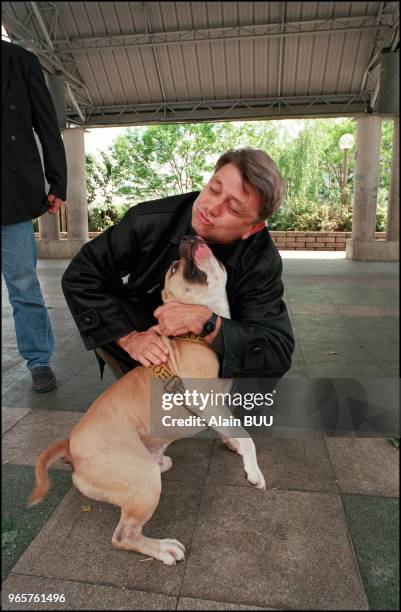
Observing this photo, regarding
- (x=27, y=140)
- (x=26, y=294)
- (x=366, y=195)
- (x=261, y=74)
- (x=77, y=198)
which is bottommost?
(x=26, y=294)

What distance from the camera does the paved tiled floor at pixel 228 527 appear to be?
1.23 m

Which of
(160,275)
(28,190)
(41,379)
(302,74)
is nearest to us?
(28,190)

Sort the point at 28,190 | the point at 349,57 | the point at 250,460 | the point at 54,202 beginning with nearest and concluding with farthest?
the point at 250,460
the point at 28,190
the point at 54,202
the point at 349,57

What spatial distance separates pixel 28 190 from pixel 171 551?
1.61 meters

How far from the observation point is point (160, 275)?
2125 millimetres

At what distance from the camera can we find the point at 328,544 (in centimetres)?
147

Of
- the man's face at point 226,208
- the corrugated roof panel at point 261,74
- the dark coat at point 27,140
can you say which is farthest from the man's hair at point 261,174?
the corrugated roof panel at point 261,74

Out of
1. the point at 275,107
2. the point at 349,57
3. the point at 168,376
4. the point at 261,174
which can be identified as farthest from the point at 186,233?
the point at 275,107

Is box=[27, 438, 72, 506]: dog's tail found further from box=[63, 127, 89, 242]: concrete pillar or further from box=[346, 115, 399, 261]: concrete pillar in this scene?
box=[63, 127, 89, 242]: concrete pillar

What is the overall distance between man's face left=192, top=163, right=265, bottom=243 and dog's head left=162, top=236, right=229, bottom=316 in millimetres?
91

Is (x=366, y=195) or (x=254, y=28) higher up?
(x=366, y=195)

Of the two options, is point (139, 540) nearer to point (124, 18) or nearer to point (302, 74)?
point (124, 18)

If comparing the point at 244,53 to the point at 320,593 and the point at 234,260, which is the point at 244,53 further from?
the point at 320,593

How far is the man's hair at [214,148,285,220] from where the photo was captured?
1683 millimetres
